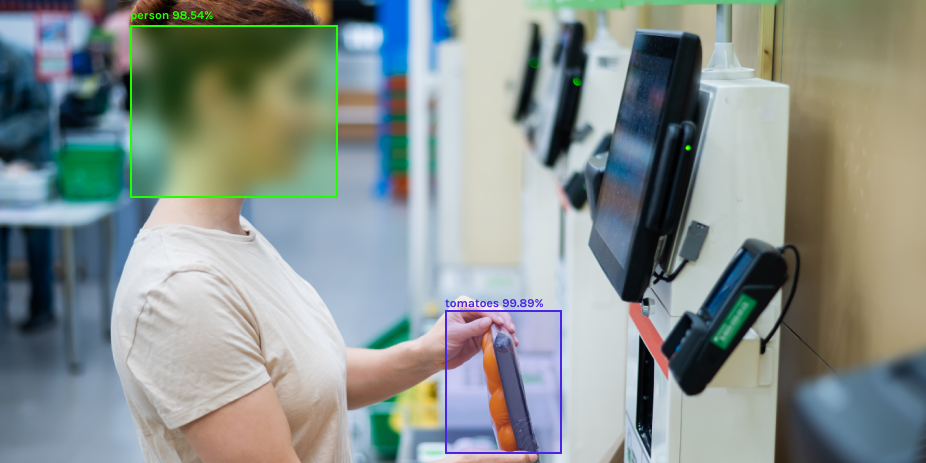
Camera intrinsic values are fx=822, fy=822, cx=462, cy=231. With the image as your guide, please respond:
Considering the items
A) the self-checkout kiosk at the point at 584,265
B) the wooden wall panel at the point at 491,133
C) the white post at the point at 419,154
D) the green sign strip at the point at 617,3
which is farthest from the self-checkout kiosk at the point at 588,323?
the wooden wall panel at the point at 491,133

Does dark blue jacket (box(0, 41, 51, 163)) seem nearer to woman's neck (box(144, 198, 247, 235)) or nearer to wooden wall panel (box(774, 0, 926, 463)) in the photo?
woman's neck (box(144, 198, 247, 235))

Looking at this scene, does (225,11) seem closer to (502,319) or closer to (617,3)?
(502,319)

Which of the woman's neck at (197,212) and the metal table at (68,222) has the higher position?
the woman's neck at (197,212)

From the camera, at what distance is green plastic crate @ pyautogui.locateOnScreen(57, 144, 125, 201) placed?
5031 millimetres

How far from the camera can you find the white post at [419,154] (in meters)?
4.18

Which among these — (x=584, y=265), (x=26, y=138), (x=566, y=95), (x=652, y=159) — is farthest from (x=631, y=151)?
(x=26, y=138)

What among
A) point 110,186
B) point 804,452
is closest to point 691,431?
point 804,452

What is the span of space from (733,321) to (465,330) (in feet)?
1.62

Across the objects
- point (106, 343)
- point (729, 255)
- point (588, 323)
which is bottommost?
point (106, 343)

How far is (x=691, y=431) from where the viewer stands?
1.15 m

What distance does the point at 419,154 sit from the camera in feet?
14.3

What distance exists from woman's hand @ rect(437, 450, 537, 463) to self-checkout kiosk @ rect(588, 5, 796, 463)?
20 cm

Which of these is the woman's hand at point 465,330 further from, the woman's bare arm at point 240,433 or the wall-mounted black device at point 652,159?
the woman's bare arm at point 240,433

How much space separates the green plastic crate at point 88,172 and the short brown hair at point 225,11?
4305 mm
